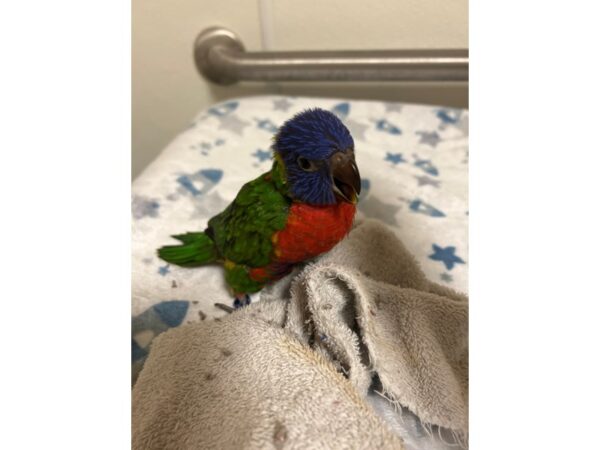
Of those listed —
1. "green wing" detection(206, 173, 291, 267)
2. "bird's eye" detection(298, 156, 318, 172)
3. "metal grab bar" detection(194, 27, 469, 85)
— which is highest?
"metal grab bar" detection(194, 27, 469, 85)

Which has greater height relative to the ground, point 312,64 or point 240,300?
point 312,64

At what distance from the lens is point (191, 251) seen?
67 cm

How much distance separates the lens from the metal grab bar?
0.87 m

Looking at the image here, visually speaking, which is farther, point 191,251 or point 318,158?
point 191,251

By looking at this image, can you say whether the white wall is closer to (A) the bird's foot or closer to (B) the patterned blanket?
(B) the patterned blanket

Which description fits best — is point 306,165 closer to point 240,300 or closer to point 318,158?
point 318,158

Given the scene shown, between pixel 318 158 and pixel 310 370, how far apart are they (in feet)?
0.61

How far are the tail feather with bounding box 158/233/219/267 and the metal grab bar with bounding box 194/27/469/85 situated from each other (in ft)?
1.17

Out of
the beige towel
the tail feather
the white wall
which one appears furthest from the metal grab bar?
the beige towel

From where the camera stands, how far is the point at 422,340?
1.41 ft

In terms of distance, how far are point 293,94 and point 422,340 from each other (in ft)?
2.43

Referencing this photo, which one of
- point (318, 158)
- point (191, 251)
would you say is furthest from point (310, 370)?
point (191, 251)
